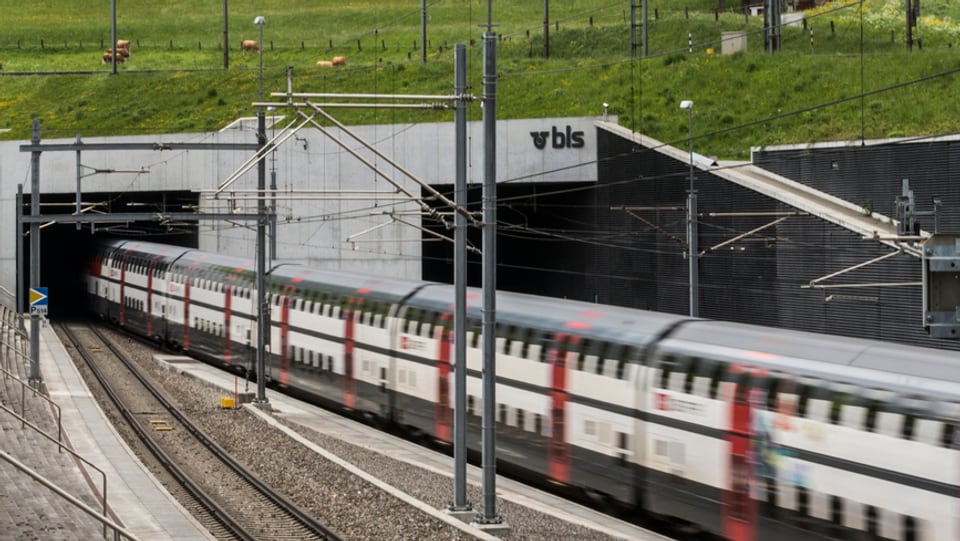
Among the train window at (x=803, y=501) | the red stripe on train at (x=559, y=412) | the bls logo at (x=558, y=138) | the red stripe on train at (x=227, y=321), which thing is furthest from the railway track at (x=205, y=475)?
the bls logo at (x=558, y=138)

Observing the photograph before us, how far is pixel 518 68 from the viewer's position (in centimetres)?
8919

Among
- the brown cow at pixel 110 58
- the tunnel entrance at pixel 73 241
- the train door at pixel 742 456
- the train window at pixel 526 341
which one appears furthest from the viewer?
the brown cow at pixel 110 58

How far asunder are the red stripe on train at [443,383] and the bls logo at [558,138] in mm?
28506

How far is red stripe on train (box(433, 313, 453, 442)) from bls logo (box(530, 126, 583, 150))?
93.5ft

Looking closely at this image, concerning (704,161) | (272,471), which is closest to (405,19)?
(704,161)

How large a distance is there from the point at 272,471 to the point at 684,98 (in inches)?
1720

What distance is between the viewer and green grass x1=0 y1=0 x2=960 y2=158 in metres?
62.3

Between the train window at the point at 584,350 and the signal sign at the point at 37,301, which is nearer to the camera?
the train window at the point at 584,350

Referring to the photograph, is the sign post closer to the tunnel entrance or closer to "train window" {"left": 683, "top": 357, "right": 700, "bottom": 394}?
"train window" {"left": 683, "top": 357, "right": 700, "bottom": 394}

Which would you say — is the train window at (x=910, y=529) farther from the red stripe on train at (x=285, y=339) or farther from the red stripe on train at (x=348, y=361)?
the red stripe on train at (x=285, y=339)

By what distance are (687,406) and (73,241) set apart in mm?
69071

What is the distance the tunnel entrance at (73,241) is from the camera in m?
70.2

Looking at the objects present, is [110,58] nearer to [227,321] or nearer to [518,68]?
[518,68]

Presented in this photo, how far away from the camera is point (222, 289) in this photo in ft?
155
